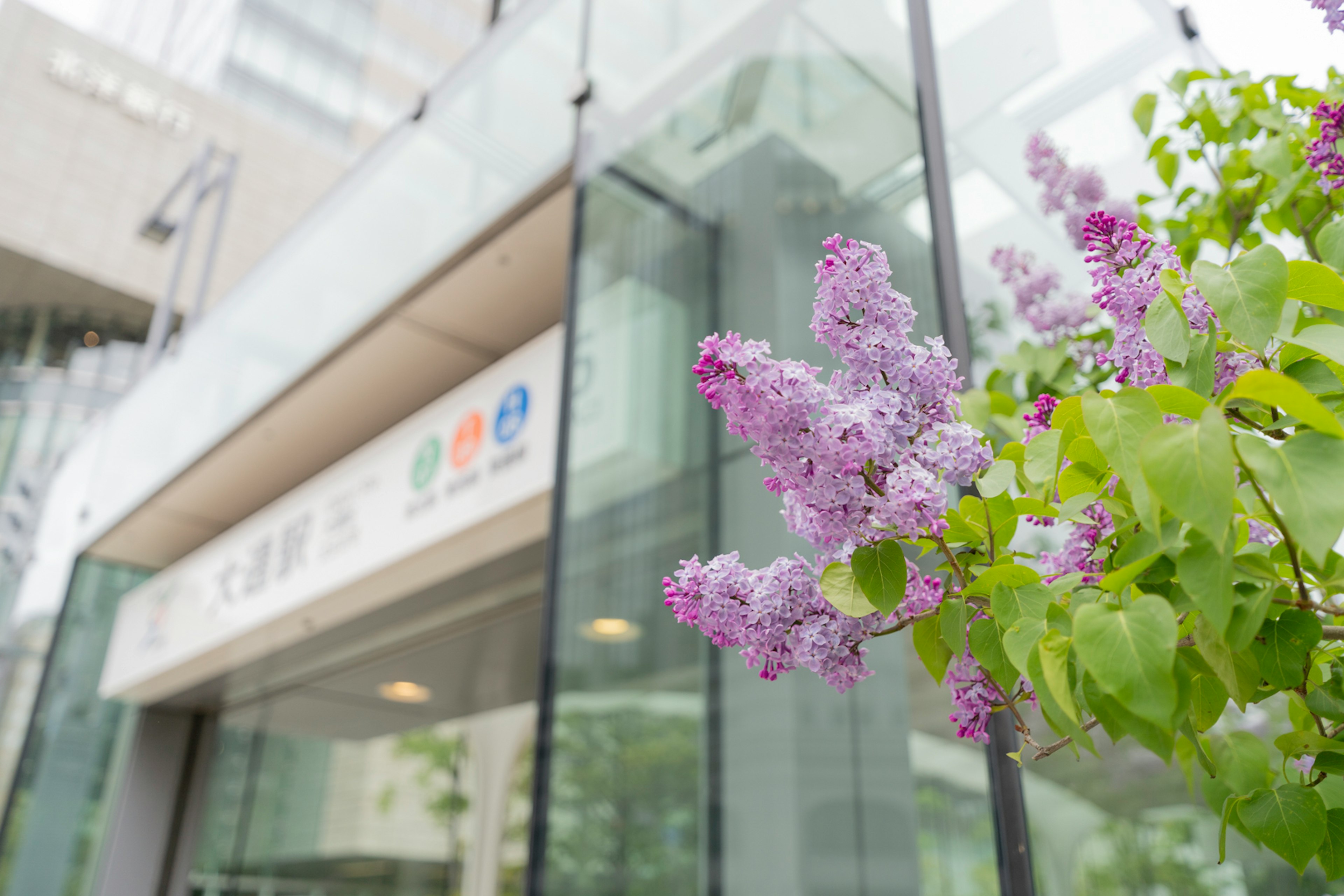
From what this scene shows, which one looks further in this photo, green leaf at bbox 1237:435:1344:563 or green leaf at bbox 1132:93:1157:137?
green leaf at bbox 1132:93:1157:137

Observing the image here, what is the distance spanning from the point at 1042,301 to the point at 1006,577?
1.07 m

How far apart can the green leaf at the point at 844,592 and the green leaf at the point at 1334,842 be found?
1.14ft

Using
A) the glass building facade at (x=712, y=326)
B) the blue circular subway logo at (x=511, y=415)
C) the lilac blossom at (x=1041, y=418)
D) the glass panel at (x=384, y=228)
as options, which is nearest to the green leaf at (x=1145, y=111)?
the glass building facade at (x=712, y=326)

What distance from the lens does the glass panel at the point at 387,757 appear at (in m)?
4.70

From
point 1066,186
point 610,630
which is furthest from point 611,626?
point 1066,186

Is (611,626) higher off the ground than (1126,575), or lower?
higher

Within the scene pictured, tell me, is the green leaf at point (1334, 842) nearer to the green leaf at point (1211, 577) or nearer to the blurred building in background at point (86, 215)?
the green leaf at point (1211, 577)

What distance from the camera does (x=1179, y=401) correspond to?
19.5 inches

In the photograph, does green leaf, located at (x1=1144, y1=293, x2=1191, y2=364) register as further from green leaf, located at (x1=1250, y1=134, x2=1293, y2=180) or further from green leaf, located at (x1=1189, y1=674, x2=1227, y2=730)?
green leaf, located at (x1=1250, y1=134, x2=1293, y2=180)

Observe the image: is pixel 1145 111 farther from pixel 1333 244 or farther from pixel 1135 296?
pixel 1135 296

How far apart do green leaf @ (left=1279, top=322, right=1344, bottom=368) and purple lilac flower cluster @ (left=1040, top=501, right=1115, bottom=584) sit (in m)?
0.19

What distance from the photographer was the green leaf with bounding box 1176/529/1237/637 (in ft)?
1.43

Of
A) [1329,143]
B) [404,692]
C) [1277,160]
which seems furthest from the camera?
[404,692]

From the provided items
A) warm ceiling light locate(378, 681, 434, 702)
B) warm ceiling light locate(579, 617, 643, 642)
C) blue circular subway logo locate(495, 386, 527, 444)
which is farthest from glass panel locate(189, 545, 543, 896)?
warm ceiling light locate(579, 617, 643, 642)
